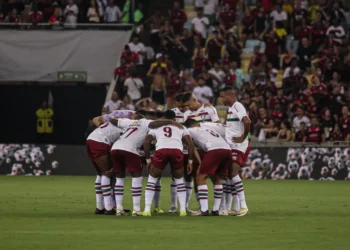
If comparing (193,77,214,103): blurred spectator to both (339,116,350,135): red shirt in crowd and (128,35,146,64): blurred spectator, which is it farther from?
(339,116,350,135): red shirt in crowd

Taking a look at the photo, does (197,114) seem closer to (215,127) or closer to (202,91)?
(215,127)

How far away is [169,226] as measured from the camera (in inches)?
618

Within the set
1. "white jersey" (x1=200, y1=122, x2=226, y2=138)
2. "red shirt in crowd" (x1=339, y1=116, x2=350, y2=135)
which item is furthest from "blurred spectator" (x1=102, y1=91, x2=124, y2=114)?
"white jersey" (x1=200, y1=122, x2=226, y2=138)

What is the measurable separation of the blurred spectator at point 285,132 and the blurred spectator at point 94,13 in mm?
9317

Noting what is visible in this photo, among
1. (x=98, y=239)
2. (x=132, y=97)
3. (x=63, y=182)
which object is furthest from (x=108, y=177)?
(x=132, y=97)

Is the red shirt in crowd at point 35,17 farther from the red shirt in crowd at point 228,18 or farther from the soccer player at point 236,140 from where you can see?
the soccer player at point 236,140

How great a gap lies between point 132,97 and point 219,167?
58.1 feet

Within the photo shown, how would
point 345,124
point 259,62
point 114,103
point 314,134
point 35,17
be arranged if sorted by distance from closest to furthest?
point 345,124 → point 314,134 → point 114,103 → point 259,62 → point 35,17

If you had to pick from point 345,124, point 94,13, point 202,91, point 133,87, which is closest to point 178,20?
point 94,13

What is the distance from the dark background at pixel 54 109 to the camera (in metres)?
39.3

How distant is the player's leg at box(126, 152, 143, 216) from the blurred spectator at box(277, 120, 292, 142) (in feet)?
51.0

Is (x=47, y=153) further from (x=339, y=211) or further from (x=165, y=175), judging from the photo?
(x=339, y=211)

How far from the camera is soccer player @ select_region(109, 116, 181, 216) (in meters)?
17.7

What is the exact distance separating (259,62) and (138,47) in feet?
15.3
